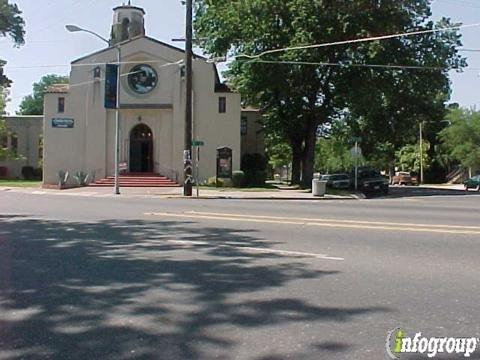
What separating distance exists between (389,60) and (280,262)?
3025cm

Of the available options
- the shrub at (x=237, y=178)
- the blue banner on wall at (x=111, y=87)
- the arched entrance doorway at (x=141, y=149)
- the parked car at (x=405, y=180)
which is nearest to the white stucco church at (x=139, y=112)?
the arched entrance doorway at (x=141, y=149)

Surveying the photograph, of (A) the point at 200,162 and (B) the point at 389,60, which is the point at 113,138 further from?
(B) the point at 389,60

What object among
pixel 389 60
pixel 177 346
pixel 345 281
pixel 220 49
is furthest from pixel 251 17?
pixel 177 346

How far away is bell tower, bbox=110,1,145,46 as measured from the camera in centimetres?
4838

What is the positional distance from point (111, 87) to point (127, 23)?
18238mm

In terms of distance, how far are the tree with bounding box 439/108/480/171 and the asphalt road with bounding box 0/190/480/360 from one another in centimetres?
5387

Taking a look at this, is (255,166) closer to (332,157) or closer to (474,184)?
(474,184)

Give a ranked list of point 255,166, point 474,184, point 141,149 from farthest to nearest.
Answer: point 474,184 → point 255,166 → point 141,149

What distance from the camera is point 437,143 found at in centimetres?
7656

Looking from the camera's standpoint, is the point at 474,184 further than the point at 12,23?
Yes

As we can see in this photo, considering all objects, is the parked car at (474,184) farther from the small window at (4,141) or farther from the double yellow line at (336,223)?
the small window at (4,141)

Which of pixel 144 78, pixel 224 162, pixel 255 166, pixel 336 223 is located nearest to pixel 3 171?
pixel 144 78

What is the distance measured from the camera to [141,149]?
139ft

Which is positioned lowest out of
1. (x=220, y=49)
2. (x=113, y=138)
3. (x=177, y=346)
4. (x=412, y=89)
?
(x=177, y=346)
